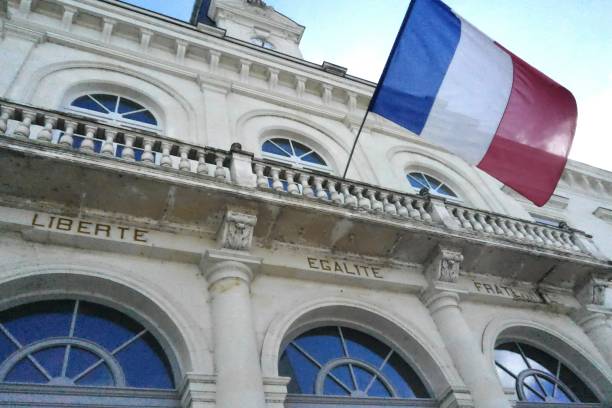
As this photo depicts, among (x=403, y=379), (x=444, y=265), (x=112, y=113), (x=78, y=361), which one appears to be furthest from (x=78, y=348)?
(x=444, y=265)

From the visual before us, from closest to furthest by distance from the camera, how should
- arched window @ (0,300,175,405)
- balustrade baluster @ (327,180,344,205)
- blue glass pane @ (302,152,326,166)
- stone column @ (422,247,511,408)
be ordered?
arched window @ (0,300,175,405) < stone column @ (422,247,511,408) < balustrade baluster @ (327,180,344,205) < blue glass pane @ (302,152,326,166)

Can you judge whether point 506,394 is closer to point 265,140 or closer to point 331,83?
point 265,140

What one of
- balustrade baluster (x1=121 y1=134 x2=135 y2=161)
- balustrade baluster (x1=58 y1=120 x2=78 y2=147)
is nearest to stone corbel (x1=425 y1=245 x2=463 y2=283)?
balustrade baluster (x1=121 y1=134 x2=135 y2=161)

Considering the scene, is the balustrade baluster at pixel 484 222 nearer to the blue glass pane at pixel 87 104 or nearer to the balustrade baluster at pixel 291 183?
the balustrade baluster at pixel 291 183

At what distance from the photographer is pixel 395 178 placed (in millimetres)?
11086

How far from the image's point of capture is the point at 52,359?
5.39m

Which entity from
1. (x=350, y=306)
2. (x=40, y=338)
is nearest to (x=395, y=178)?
→ (x=350, y=306)

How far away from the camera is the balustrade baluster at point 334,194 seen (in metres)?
7.83

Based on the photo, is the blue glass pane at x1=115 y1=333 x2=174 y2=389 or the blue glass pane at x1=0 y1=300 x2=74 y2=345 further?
the blue glass pane at x1=115 y1=333 x2=174 y2=389

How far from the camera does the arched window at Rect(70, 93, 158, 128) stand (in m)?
9.33

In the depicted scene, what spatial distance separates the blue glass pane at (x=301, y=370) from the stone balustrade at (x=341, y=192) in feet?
7.34

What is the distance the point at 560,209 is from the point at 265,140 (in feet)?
31.8

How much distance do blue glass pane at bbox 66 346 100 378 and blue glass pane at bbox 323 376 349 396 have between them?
2872mm

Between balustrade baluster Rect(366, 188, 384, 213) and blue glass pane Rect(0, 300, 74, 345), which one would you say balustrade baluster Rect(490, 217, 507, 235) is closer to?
balustrade baluster Rect(366, 188, 384, 213)
